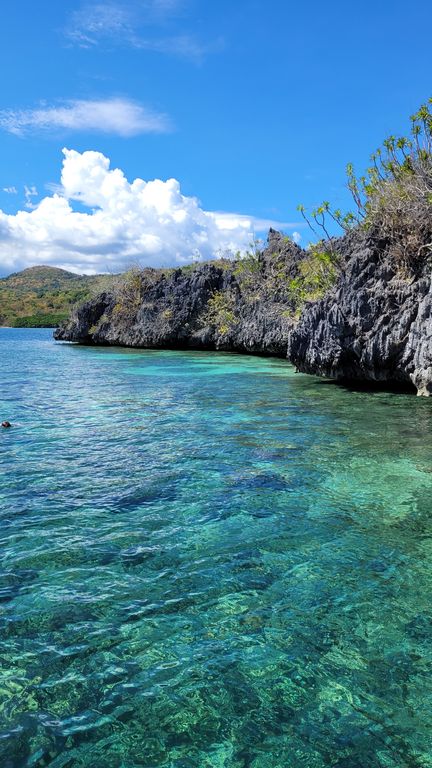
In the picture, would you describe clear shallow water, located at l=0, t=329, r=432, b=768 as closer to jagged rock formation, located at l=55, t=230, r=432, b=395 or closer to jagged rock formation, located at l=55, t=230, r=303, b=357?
jagged rock formation, located at l=55, t=230, r=432, b=395

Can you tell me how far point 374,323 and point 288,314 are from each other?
17.7 m

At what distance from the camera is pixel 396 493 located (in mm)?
8039

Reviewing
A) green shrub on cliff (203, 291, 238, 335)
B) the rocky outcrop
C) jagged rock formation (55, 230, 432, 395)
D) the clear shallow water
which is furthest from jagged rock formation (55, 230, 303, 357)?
the clear shallow water

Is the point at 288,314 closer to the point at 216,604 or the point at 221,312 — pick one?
the point at 221,312

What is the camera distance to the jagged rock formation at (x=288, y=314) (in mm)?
18250

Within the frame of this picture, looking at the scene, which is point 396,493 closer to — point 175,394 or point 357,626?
point 357,626

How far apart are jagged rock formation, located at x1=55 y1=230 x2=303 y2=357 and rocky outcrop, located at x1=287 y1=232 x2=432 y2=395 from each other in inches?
568

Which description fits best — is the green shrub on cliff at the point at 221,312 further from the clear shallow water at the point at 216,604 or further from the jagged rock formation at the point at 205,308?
the clear shallow water at the point at 216,604

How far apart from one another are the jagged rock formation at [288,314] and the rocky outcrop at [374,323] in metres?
0.04

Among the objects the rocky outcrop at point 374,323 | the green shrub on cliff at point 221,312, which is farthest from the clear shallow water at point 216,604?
the green shrub on cliff at point 221,312

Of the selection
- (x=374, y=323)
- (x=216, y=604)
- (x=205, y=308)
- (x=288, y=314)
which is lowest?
(x=216, y=604)

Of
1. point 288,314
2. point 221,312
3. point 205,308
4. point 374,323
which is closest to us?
point 374,323

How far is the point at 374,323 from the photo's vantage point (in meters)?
19.0

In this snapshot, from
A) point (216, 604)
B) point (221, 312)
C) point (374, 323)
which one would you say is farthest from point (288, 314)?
point (216, 604)
